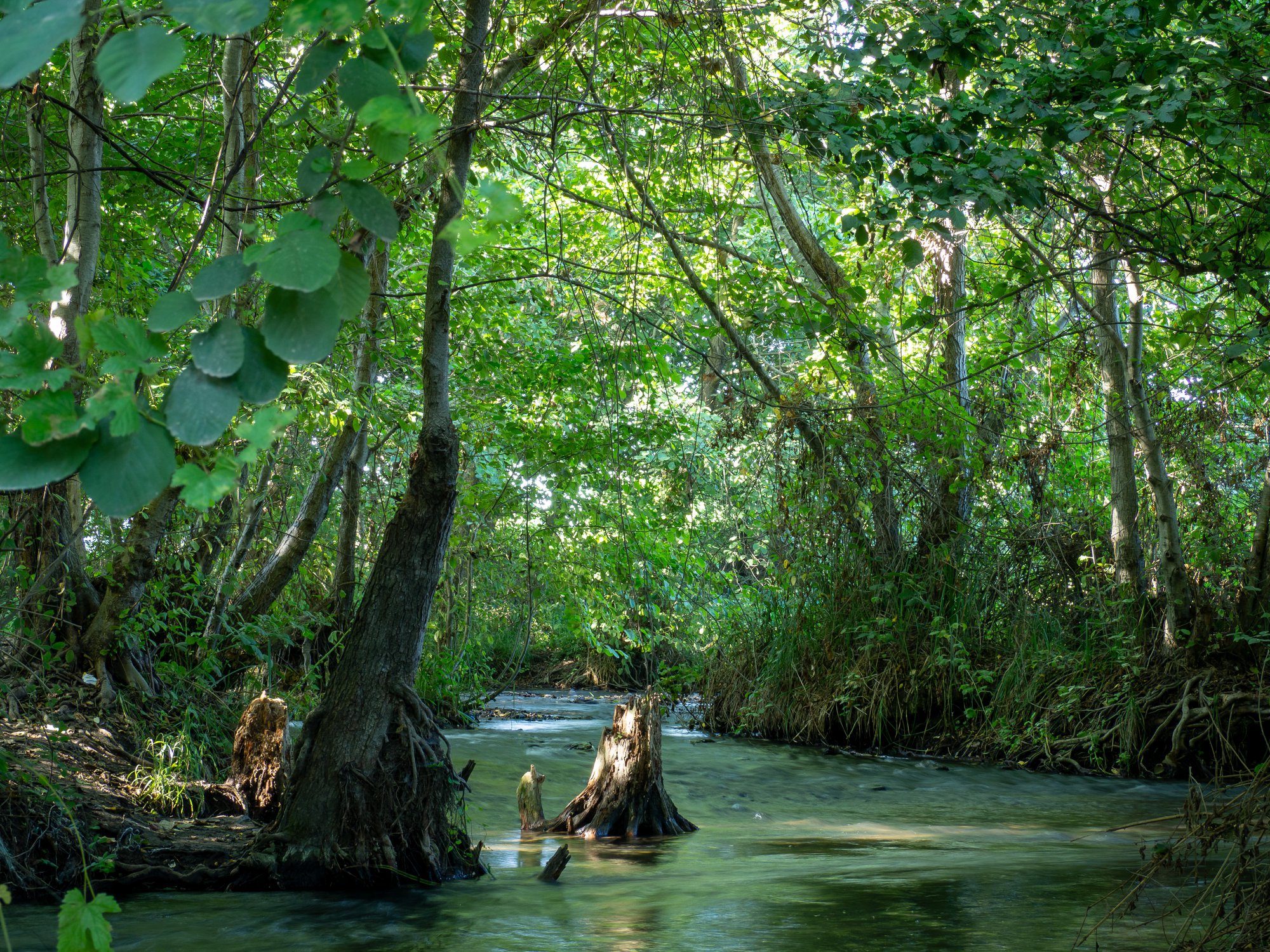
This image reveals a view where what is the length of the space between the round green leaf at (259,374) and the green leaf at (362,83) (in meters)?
0.34

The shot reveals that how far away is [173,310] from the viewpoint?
1.34m

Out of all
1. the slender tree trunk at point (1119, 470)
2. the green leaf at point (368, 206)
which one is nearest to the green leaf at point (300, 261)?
the green leaf at point (368, 206)

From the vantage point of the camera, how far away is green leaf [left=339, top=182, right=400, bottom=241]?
1.43 meters

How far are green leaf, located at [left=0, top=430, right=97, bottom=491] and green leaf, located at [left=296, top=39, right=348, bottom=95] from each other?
55cm

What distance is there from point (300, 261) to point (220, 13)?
29 centimetres

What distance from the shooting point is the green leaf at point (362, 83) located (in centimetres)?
136

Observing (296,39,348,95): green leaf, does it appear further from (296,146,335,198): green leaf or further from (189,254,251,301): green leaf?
(189,254,251,301): green leaf

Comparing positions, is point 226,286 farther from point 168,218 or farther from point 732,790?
point 732,790

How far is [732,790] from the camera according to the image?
900 cm

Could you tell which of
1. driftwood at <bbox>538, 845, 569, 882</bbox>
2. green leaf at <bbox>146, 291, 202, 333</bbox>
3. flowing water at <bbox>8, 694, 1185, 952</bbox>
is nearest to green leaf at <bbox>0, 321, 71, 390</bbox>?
green leaf at <bbox>146, 291, 202, 333</bbox>

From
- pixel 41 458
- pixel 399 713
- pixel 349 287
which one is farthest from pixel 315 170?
pixel 399 713

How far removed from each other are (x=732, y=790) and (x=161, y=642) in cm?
481

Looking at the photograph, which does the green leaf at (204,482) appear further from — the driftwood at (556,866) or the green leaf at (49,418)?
the driftwood at (556,866)

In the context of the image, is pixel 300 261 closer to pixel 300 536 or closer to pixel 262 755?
pixel 262 755
